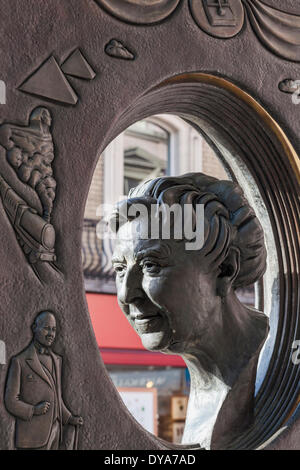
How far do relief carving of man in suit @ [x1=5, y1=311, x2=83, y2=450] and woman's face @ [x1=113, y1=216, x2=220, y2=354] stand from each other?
1.14ft

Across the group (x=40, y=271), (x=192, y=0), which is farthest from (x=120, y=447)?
(x=192, y=0)

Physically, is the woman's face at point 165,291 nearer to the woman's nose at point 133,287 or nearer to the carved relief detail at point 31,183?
the woman's nose at point 133,287

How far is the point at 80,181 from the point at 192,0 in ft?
2.10

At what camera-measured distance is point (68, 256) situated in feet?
5.79

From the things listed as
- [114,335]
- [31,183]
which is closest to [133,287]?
[31,183]

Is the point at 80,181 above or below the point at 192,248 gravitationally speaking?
above

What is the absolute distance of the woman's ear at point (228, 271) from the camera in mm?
2068

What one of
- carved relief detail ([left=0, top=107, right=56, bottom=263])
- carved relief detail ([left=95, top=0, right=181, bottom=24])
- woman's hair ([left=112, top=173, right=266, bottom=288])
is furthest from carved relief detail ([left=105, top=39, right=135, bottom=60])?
woman's hair ([left=112, top=173, right=266, bottom=288])

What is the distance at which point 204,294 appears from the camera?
2.02m

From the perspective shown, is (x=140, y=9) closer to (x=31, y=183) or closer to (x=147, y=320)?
(x=31, y=183)

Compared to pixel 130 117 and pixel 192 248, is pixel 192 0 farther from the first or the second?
pixel 192 248

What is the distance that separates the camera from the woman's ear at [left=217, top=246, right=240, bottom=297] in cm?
207

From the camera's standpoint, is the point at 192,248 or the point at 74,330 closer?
the point at 74,330

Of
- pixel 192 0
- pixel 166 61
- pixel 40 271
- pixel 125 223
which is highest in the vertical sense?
pixel 192 0
